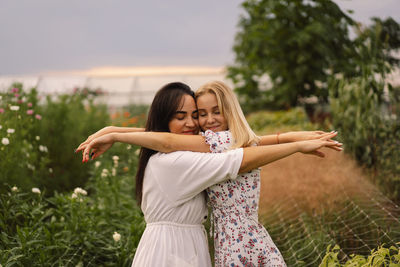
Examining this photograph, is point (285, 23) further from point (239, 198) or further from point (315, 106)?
point (239, 198)

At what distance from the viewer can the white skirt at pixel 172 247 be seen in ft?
6.57

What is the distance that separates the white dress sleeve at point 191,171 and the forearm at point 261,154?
32 mm

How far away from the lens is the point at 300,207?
4.20m

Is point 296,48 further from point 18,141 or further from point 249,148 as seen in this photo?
point 249,148

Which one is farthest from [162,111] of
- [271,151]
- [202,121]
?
[271,151]

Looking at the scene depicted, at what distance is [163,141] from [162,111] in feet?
0.85

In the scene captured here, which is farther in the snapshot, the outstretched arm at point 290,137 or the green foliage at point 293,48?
the green foliage at point 293,48

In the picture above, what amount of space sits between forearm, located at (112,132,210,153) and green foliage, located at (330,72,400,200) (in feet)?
11.0

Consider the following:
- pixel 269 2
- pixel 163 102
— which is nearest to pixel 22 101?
pixel 163 102

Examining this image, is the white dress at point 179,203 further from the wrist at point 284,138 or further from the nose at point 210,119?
the wrist at point 284,138

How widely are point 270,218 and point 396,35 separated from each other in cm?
392

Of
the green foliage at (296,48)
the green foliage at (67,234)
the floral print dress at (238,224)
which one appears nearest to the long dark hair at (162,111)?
the floral print dress at (238,224)

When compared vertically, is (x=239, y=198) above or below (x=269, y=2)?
below

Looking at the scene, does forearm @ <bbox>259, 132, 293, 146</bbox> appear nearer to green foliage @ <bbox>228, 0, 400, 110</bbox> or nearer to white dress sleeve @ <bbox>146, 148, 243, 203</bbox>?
white dress sleeve @ <bbox>146, 148, 243, 203</bbox>
